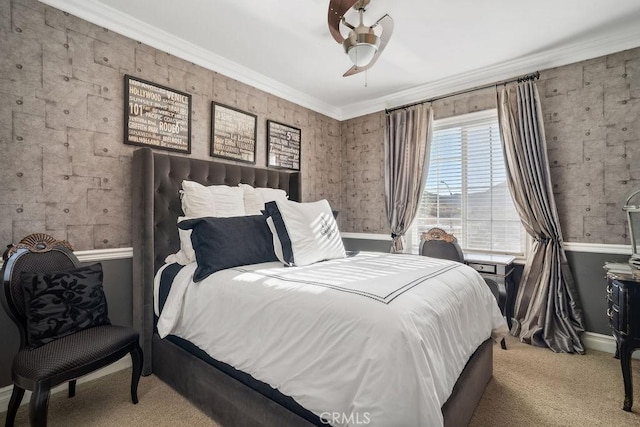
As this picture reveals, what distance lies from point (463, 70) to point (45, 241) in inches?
155

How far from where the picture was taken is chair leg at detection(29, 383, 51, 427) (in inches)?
52.5

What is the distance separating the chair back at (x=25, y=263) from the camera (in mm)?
1592

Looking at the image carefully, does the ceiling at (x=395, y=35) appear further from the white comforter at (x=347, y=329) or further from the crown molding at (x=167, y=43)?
the white comforter at (x=347, y=329)

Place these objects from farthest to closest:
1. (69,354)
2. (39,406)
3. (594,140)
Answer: (594,140) → (69,354) → (39,406)

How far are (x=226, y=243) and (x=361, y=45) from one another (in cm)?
155

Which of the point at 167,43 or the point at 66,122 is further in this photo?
the point at 167,43

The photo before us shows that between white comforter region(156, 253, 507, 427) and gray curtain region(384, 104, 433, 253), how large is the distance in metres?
1.85

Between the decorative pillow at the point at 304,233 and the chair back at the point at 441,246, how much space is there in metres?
1.06

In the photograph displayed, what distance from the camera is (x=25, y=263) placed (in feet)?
5.54

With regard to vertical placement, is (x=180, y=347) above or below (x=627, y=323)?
below

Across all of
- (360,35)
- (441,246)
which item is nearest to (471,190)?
(441,246)

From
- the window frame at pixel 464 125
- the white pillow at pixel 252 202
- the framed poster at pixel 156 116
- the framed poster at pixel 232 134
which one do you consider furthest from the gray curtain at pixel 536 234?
the framed poster at pixel 156 116

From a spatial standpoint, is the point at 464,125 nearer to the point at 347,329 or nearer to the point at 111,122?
the point at 347,329

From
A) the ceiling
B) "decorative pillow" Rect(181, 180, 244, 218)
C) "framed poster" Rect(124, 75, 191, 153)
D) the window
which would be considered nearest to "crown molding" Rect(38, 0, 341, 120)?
the ceiling
